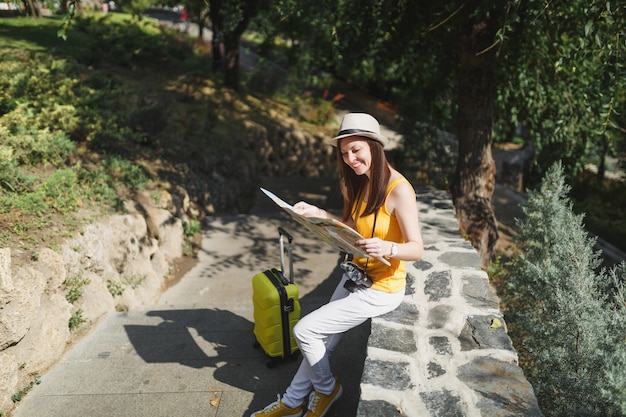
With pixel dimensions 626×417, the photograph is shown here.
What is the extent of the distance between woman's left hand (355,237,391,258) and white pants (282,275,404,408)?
0.47 m

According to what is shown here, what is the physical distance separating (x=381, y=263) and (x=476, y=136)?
422 cm

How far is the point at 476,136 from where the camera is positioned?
7.01 metres

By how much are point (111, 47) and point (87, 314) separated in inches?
454

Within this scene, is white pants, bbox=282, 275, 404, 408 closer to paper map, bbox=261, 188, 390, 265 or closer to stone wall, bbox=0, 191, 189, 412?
paper map, bbox=261, 188, 390, 265

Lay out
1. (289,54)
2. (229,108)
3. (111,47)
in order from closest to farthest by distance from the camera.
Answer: (229,108) → (111,47) → (289,54)

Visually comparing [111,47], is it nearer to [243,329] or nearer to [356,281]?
[243,329]

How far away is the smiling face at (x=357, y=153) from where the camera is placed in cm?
337

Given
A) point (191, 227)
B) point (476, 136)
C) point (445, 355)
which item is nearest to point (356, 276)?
point (445, 355)

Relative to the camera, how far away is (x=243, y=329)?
5254 millimetres

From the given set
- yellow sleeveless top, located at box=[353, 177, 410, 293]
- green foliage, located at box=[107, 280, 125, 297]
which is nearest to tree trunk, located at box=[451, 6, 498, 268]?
yellow sleeveless top, located at box=[353, 177, 410, 293]

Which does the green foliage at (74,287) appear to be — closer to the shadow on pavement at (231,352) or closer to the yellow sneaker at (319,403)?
the shadow on pavement at (231,352)

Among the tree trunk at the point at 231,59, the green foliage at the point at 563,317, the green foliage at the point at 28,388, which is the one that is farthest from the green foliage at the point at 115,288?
the tree trunk at the point at 231,59

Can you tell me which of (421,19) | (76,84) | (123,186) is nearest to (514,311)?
(421,19)

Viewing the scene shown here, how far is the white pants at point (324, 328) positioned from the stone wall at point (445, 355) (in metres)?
0.27
